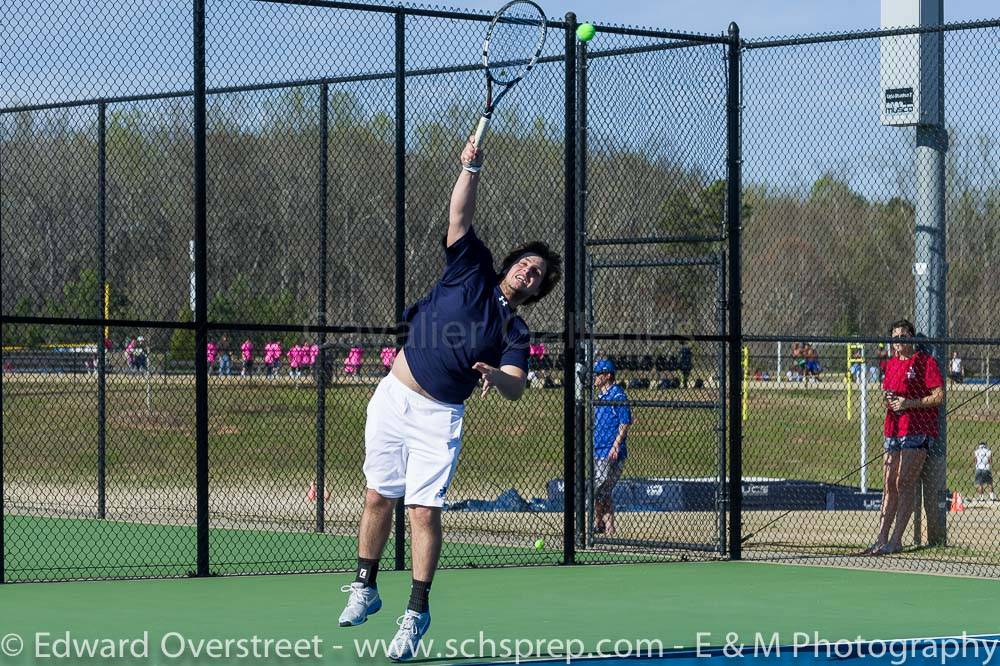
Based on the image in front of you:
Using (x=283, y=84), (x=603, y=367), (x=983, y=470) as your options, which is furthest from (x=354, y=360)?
(x=983, y=470)

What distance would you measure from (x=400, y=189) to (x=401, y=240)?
0.31 m

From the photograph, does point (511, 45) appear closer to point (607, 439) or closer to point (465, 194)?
point (465, 194)

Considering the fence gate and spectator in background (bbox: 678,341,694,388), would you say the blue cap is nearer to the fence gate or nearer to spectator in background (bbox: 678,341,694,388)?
the fence gate

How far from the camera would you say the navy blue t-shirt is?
22.4 ft

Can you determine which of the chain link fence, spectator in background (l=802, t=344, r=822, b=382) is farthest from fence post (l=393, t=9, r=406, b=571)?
spectator in background (l=802, t=344, r=822, b=382)

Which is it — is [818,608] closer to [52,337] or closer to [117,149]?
[117,149]

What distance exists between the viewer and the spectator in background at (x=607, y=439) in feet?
36.8

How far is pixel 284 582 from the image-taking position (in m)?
9.20

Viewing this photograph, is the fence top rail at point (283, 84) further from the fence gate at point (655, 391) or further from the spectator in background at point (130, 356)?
the spectator in background at point (130, 356)

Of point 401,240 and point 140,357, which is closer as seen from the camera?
point 401,240

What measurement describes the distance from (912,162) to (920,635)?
5.51 meters

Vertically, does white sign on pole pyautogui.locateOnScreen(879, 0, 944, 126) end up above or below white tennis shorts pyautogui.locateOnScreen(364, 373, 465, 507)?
above

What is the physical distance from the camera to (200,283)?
9297 millimetres

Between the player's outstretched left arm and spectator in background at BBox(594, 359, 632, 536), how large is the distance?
4281mm
